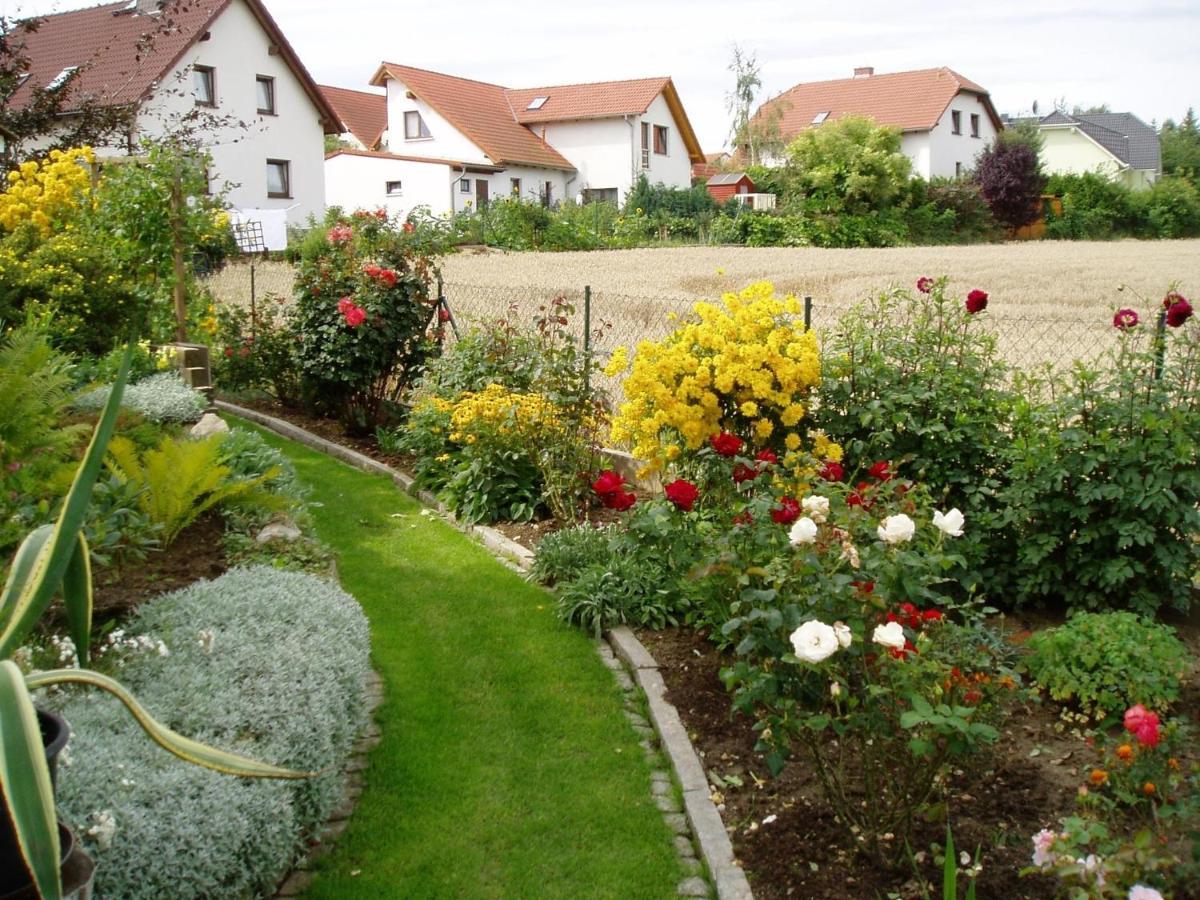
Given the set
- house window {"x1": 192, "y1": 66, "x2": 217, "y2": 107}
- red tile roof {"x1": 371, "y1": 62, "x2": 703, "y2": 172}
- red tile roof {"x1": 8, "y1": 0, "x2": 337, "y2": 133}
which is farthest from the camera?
red tile roof {"x1": 371, "y1": 62, "x2": 703, "y2": 172}

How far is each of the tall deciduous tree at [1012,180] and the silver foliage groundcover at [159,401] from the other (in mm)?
42162

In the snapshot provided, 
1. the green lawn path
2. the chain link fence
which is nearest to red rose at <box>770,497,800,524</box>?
the green lawn path

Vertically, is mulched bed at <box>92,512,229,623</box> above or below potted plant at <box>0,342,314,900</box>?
below

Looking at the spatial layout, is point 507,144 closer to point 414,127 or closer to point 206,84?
point 414,127

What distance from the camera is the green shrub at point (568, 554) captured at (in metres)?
6.34

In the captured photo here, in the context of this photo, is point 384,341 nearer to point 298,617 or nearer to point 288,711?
point 298,617

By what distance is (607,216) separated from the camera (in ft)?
131

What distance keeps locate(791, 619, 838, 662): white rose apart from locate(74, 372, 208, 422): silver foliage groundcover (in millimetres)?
6017

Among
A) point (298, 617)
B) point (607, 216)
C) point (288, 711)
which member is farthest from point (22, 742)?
point (607, 216)

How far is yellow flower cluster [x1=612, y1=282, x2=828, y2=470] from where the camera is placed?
19.4 feet

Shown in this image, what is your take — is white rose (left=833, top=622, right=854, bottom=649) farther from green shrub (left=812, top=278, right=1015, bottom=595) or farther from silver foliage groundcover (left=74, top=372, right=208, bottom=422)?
silver foliage groundcover (left=74, top=372, right=208, bottom=422)

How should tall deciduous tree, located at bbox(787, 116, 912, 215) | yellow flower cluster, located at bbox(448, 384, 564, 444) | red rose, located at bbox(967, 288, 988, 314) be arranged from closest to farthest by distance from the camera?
red rose, located at bbox(967, 288, 988, 314) < yellow flower cluster, located at bbox(448, 384, 564, 444) < tall deciduous tree, located at bbox(787, 116, 912, 215)

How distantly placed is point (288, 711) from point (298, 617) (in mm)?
815

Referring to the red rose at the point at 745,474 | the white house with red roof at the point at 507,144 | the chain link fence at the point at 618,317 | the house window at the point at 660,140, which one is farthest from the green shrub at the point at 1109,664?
the house window at the point at 660,140
